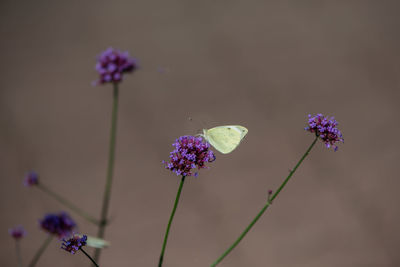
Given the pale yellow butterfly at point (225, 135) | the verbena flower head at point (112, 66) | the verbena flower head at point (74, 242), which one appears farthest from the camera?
the pale yellow butterfly at point (225, 135)

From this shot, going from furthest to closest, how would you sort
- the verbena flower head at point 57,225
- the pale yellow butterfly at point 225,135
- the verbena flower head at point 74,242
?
1. the pale yellow butterfly at point 225,135
2. the verbena flower head at point 57,225
3. the verbena flower head at point 74,242

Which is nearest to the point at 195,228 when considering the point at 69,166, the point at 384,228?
the point at 69,166

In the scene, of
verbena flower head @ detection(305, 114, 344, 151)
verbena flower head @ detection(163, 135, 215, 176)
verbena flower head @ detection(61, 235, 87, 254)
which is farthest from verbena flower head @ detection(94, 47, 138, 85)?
verbena flower head @ detection(305, 114, 344, 151)

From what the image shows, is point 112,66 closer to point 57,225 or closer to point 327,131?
point 57,225

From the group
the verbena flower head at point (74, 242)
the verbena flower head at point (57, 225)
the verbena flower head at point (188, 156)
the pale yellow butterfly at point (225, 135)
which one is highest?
the pale yellow butterfly at point (225, 135)

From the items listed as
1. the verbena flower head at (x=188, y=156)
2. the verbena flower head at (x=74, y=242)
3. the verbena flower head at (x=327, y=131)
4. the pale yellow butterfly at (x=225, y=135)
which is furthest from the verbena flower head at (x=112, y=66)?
the verbena flower head at (x=327, y=131)

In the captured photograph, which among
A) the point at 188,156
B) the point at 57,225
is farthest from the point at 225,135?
the point at 57,225

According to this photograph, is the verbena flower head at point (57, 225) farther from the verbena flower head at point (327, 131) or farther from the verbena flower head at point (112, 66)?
the verbena flower head at point (327, 131)
